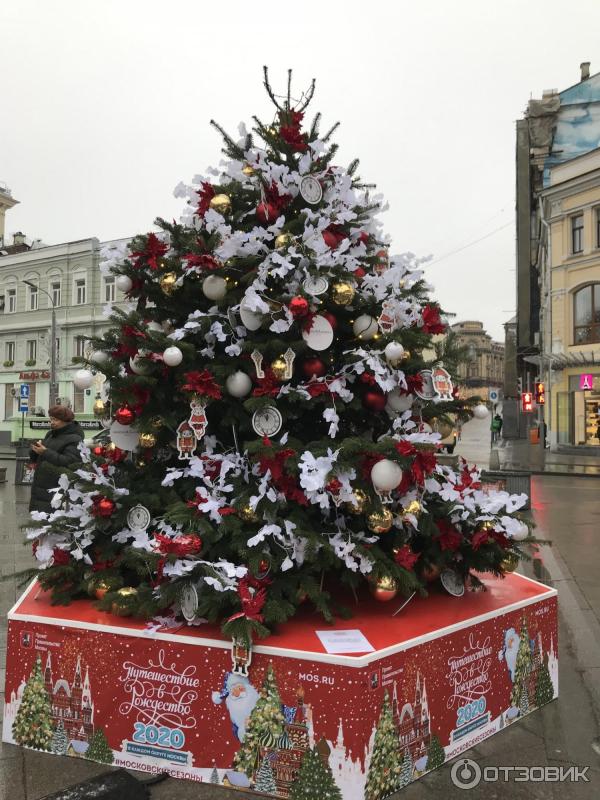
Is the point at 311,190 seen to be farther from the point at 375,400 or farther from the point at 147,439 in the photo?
the point at 147,439

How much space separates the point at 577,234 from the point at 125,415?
28209mm

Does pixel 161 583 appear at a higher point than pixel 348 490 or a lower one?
lower

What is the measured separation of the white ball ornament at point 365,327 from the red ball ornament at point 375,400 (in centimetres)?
33

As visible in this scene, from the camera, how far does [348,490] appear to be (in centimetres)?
306

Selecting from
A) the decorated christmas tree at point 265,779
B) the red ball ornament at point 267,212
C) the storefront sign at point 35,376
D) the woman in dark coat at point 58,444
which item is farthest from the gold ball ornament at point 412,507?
the storefront sign at point 35,376

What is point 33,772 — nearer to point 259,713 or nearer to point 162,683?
point 162,683

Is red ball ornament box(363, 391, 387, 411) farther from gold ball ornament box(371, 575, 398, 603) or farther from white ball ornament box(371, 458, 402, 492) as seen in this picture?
gold ball ornament box(371, 575, 398, 603)

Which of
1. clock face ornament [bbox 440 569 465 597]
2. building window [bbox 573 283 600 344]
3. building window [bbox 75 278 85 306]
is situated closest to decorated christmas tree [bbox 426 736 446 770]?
clock face ornament [bbox 440 569 465 597]

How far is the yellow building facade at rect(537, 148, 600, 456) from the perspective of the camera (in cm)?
2642

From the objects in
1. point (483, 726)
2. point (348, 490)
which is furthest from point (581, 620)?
point (348, 490)

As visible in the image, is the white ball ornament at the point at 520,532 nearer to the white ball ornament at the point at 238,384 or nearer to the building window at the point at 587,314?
the white ball ornament at the point at 238,384

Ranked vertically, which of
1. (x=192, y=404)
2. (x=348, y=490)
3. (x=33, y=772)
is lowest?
(x=33, y=772)

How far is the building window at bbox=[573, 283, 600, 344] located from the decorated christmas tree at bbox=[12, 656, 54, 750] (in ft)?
89.0

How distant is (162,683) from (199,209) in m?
2.53
